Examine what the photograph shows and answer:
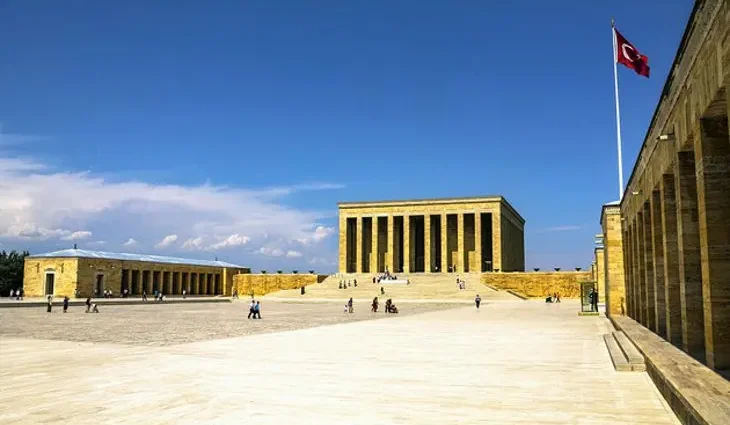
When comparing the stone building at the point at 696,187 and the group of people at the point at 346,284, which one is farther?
the group of people at the point at 346,284

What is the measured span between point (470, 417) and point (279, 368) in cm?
493

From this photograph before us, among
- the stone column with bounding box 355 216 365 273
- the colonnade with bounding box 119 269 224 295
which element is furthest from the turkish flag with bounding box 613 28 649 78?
the stone column with bounding box 355 216 365 273

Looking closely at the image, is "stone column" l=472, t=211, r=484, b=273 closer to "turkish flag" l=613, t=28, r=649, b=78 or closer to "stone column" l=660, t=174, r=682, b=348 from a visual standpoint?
"turkish flag" l=613, t=28, r=649, b=78

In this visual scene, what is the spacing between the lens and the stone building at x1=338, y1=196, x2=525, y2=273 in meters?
70.0

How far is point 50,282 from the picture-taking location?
54.7 meters

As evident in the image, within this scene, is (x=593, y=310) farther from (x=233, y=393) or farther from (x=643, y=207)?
(x=233, y=393)

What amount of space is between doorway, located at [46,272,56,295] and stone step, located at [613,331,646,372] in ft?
168

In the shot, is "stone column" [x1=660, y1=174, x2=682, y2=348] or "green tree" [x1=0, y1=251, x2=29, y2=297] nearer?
"stone column" [x1=660, y1=174, x2=682, y2=348]

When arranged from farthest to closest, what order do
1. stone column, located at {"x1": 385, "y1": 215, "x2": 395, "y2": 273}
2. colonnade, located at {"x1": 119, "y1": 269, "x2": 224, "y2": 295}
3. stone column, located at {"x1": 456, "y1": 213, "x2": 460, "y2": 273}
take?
stone column, located at {"x1": 385, "y1": 215, "x2": 395, "y2": 273}, stone column, located at {"x1": 456, "y1": 213, "x2": 460, "y2": 273}, colonnade, located at {"x1": 119, "y1": 269, "x2": 224, "y2": 295}

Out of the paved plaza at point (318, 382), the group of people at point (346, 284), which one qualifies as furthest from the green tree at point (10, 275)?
the paved plaza at point (318, 382)

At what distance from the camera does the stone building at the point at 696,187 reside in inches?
323

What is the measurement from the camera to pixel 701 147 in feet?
29.2

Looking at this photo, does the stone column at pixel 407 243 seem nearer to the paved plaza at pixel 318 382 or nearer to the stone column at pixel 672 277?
the paved plaza at pixel 318 382

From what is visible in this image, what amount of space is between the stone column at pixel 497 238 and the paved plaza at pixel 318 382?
173ft
